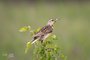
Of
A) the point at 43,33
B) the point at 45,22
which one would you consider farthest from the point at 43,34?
the point at 45,22

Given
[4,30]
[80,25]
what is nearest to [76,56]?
[4,30]

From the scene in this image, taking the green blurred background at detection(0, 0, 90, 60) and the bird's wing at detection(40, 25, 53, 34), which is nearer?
the bird's wing at detection(40, 25, 53, 34)

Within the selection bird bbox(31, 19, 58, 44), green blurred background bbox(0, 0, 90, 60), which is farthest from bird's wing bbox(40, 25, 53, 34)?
green blurred background bbox(0, 0, 90, 60)

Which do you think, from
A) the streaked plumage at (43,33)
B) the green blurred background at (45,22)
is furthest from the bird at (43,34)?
the green blurred background at (45,22)

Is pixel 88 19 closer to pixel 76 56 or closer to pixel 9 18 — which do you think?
pixel 9 18

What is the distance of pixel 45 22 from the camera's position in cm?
969

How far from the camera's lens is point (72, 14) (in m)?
10.8

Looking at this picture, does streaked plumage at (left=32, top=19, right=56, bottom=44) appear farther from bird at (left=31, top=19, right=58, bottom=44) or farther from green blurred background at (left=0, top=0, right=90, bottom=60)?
green blurred background at (left=0, top=0, right=90, bottom=60)

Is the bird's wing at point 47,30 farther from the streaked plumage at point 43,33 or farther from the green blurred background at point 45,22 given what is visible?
the green blurred background at point 45,22

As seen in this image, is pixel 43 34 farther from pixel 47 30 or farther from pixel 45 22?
pixel 45 22

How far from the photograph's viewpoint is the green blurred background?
7.23 m

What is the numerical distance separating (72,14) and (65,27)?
4.84ft

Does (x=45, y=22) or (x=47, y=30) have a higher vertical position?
(x=45, y=22)

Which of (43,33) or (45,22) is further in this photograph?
(45,22)
